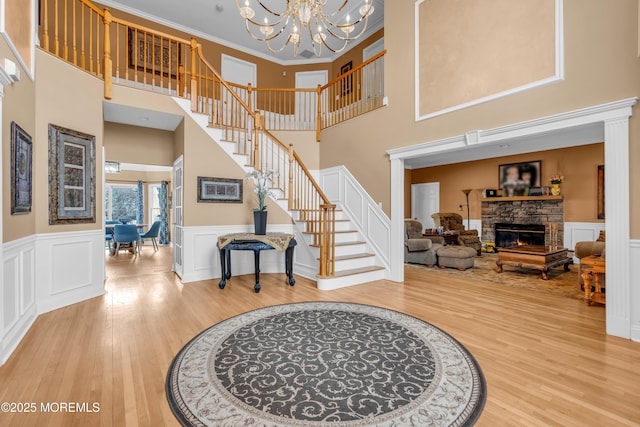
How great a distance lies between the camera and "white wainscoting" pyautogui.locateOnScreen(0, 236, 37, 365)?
7.80ft

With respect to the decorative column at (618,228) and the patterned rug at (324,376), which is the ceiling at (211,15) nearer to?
the decorative column at (618,228)

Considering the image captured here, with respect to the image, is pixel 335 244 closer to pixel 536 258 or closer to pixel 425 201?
pixel 536 258

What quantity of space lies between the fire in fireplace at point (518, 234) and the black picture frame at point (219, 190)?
6.85 metres

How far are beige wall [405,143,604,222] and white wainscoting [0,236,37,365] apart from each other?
969 centimetres

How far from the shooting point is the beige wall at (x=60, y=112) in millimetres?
3309

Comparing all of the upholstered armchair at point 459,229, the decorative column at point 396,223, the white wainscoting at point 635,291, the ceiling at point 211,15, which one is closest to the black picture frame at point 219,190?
the decorative column at point 396,223

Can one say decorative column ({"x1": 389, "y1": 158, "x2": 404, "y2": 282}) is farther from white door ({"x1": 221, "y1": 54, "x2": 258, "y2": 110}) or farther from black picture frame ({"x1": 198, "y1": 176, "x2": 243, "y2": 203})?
white door ({"x1": 221, "y1": 54, "x2": 258, "y2": 110})

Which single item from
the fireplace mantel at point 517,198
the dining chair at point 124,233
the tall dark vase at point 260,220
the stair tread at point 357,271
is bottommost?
the stair tread at point 357,271

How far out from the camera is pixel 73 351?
239 cm

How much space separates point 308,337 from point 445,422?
134 centimetres

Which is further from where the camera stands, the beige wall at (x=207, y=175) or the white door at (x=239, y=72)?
the white door at (x=239, y=72)

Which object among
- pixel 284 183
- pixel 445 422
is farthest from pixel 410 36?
pixel 445 422

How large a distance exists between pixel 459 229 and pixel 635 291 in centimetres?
573

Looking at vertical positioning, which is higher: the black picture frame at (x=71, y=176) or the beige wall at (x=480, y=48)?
the beige wall at (x=480, y=48)
